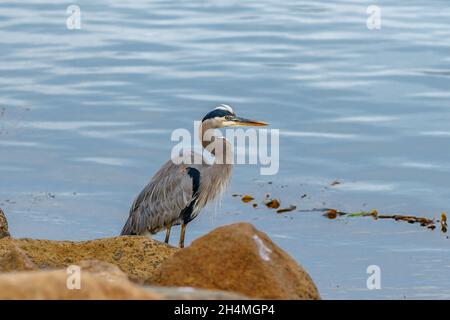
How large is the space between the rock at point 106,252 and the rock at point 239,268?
1703 mm

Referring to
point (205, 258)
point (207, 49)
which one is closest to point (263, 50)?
point (207, 49)

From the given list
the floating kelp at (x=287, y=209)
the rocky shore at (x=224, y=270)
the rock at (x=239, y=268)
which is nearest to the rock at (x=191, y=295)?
the rocky shore at (x=224, y=270)

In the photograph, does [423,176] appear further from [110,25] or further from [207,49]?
[110,25]

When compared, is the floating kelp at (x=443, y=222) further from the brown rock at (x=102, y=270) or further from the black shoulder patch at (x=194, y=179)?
the brown rock at (x=102, y=270)

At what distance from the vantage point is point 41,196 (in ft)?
47.0

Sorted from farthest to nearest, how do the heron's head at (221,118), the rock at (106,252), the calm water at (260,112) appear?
the calm water at (260,112)
the heron's head at (221,118)
the rock at (106,252)

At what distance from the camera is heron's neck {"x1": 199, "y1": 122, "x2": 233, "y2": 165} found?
482 inches

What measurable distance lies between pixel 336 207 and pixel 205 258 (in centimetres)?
675

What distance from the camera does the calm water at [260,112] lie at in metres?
12.9

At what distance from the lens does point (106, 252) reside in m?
9.68

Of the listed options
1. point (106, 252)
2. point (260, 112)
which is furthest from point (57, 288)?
point (260, 112)

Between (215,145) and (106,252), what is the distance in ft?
9.57

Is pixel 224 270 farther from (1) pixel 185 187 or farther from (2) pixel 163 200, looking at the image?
(1) pixel 185 187

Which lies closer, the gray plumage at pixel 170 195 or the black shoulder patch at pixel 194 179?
the gray plumage at pixel 170 195
